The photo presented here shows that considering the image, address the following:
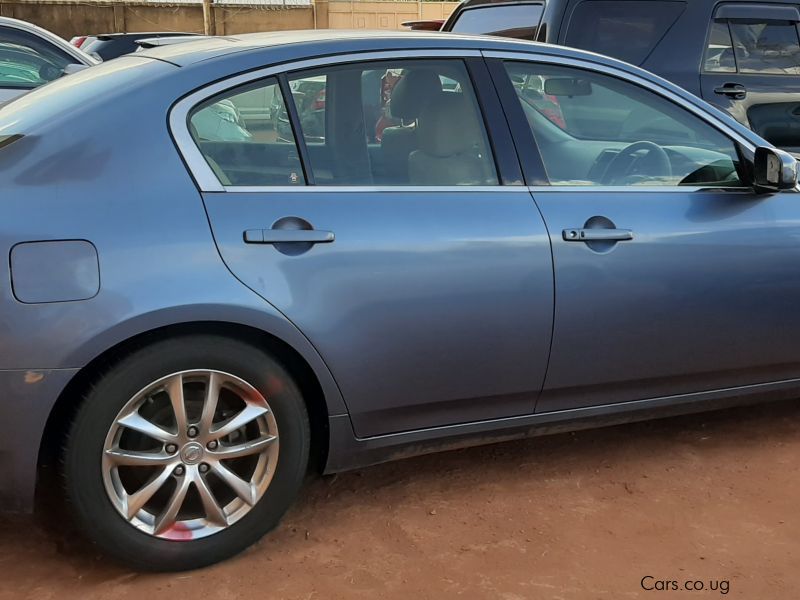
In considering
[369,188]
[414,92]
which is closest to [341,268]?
[369,188]

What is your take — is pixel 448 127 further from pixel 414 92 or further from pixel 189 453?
pixel 189 453

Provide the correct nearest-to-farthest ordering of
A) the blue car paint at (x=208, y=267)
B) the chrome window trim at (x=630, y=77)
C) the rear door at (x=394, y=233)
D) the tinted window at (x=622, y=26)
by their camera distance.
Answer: the blue car paint at (x=208, y=267)
the rear door at (x=394, y=233)
the chrome window trim at (x=630, y=77)
the tinted window at (x=622, y=26)

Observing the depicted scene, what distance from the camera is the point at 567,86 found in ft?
11.6

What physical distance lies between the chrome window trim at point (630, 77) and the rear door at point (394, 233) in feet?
0.61

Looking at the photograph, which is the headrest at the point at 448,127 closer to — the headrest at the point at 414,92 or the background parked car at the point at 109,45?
the headrest at the point at 414,92

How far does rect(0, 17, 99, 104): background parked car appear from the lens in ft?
25.0

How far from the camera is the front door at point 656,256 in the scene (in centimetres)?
312

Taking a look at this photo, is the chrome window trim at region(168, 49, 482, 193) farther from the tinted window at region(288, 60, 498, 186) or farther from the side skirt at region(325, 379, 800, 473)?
the side skirt at region(325, 379, 800, 473)

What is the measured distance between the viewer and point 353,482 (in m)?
3.43

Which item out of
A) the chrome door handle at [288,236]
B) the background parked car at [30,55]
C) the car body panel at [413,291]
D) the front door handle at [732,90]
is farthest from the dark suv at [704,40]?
the background parked car at [30,55]

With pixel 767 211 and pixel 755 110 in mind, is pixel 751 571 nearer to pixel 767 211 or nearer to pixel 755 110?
pixel 767 211

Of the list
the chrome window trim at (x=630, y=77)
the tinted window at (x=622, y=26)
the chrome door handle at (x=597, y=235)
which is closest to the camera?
the chrome door handle at (x=597, y=235)

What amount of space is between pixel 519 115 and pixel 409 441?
1.21 metres

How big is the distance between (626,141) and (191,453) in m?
2.13
